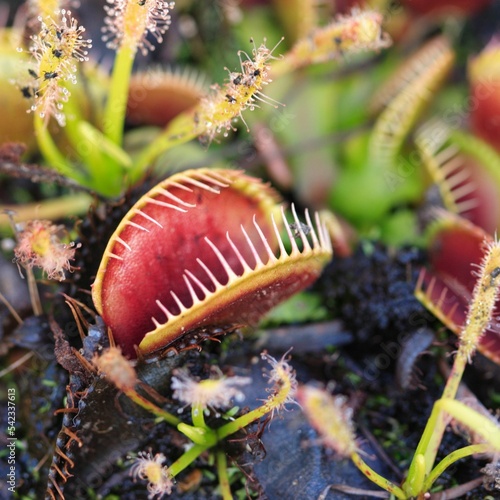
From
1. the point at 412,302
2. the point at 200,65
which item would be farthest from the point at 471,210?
the point at 200,65

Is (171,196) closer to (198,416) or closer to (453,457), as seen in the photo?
(198,416)

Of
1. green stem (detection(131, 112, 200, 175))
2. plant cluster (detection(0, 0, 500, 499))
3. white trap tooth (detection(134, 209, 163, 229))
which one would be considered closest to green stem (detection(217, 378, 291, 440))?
plant cluster (detection(0, 0, 500, 499))

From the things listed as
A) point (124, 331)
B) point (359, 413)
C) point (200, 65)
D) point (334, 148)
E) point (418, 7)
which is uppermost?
point (418, 7)

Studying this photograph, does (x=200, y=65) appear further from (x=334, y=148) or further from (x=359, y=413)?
(x=359, y=413)

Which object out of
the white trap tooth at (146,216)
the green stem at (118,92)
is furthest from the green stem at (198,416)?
the green stem at (118,92)

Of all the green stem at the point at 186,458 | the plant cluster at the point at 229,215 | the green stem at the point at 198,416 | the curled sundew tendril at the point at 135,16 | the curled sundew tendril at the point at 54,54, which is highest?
the curled sundew tendril at the point at 135,16

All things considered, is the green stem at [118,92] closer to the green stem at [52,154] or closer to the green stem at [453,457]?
the green stem at [52,154]
